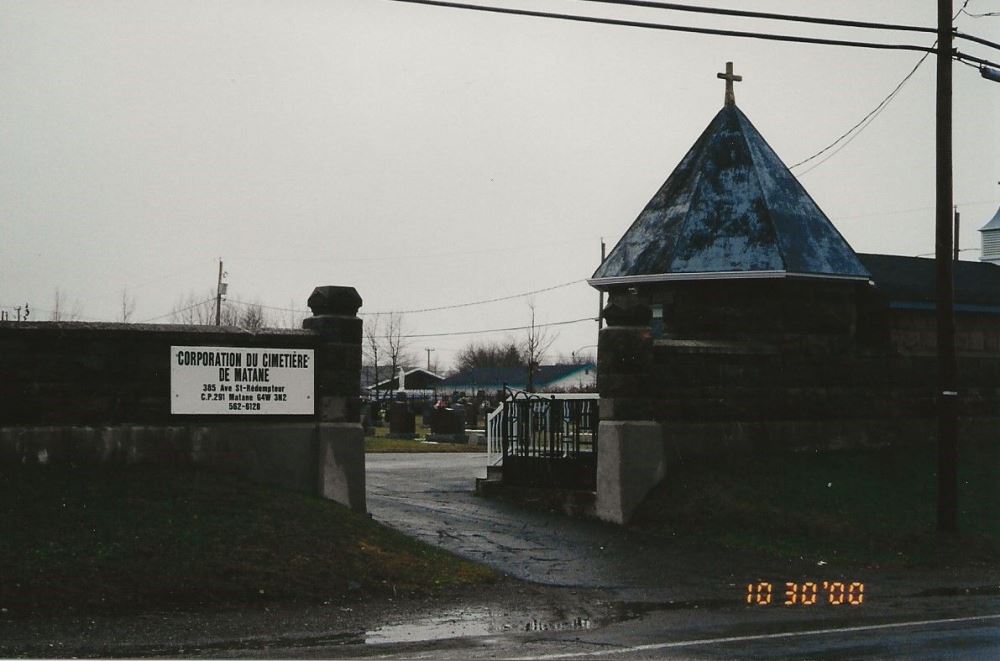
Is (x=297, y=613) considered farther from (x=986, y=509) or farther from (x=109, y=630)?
(x=986, y=509)

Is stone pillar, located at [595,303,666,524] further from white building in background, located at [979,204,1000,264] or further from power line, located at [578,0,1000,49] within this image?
white building in background, located at [979,204,1000,264]

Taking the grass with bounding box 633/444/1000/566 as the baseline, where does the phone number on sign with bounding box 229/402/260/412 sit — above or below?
above

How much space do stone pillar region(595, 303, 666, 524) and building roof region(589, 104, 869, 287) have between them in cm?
420

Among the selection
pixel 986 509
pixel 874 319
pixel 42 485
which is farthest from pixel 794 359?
pixel 42 485

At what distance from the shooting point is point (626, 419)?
1903 cm

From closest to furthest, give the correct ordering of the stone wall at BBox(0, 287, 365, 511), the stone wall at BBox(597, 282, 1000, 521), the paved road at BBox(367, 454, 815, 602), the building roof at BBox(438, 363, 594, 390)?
the paved road at BBox(367, 454, 815, 602) < the stone wall at BBox(0, 287, 365, 511) < the stone wall at BBox(597, 282, 1000, 521) < the building roof at BBox(438, 363, 594, 390)

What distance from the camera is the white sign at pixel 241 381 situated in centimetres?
1569

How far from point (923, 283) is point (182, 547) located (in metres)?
20.3

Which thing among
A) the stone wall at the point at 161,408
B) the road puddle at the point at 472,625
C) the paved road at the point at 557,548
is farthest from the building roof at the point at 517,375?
the road puddle at the point at 472,625

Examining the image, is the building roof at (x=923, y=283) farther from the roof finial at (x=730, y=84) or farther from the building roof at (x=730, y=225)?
the roof finial at (x=730, y=84)

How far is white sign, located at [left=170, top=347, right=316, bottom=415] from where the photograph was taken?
15.7m
